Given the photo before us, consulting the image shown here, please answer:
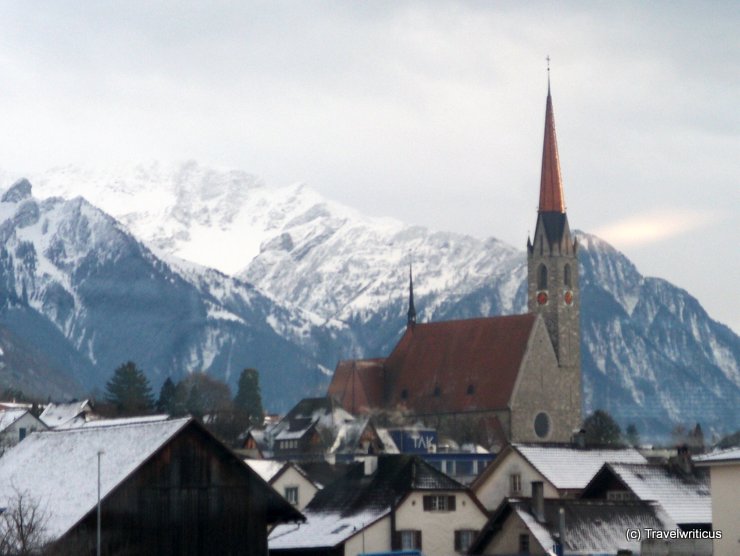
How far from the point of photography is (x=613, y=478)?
84.6m

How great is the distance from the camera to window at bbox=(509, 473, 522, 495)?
9219 cm

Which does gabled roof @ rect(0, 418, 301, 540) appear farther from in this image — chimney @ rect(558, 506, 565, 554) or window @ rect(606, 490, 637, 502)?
window @ rect(606, 490, 637, 502)

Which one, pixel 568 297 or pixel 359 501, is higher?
pixel 568 297

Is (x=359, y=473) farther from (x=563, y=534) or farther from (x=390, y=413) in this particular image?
(x=390, y=413)

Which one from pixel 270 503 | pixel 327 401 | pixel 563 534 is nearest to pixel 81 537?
pixel 270 503

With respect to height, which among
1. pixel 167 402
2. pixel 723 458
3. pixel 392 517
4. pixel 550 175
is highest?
pixel 550 175

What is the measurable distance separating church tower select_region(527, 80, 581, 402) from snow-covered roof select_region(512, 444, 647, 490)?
82.5 m

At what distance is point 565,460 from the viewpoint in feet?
307

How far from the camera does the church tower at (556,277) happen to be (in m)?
179

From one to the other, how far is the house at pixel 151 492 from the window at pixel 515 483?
21.6 meters

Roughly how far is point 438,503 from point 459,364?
3611 inches

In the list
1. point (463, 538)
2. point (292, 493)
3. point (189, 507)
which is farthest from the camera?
point (292, 493)

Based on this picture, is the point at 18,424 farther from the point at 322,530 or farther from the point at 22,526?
the point at 22,526

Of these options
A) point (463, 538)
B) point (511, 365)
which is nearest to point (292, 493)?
point (463, 538)
